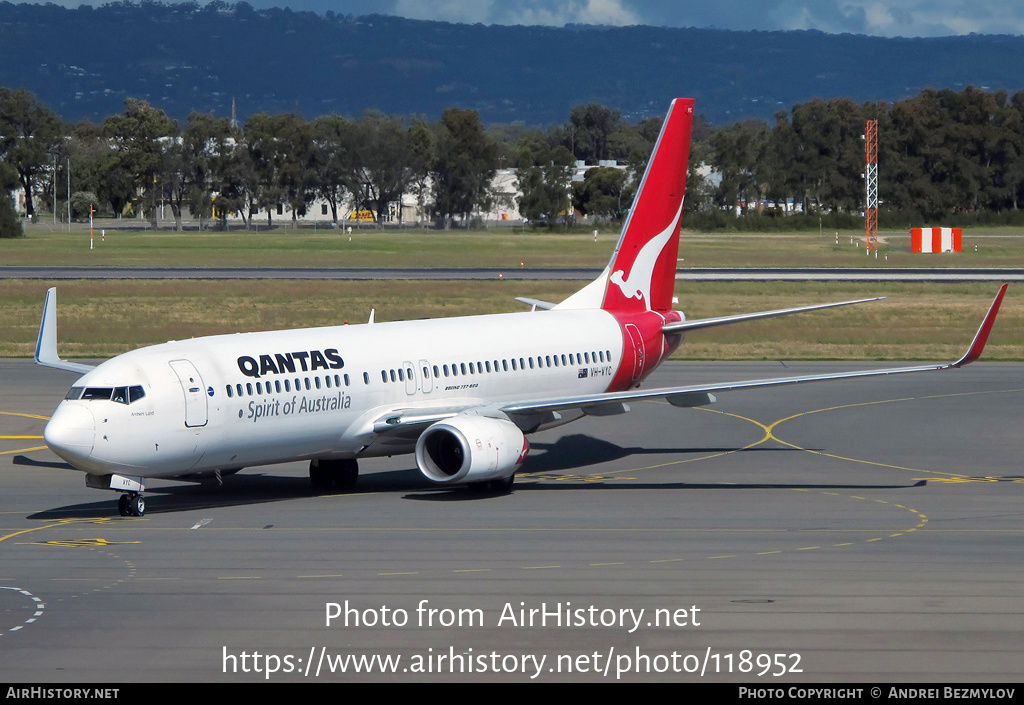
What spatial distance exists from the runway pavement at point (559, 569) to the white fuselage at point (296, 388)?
4.59 ft

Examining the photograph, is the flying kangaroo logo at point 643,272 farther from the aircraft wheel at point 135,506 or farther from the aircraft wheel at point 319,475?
the aircraft wheel at point 135,506

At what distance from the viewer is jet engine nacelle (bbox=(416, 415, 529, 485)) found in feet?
91.0

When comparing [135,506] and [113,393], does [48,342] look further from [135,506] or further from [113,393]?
[135,506]

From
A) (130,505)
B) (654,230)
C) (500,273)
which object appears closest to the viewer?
(130,505)

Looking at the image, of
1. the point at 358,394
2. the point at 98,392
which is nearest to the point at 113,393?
the point at 98,392

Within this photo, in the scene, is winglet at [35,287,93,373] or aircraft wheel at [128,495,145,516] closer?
aircraft wheel at [128,495,145,516]

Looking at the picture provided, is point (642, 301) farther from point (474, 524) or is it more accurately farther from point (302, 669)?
point (302, 669)

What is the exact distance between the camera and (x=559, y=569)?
71.5 ft

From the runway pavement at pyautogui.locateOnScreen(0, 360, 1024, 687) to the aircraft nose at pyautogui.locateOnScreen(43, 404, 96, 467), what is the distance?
5.09 feet

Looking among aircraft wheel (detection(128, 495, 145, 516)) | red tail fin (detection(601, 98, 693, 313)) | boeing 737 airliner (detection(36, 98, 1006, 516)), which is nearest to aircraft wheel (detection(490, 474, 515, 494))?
boeing 737 airliner (detection(36, 98, 1006, 516))

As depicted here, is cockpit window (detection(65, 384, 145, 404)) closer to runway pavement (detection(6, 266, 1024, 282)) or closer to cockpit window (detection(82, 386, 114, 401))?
cockpit window (detection(82, 386, 114, 401))

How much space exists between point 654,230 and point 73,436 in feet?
58.7

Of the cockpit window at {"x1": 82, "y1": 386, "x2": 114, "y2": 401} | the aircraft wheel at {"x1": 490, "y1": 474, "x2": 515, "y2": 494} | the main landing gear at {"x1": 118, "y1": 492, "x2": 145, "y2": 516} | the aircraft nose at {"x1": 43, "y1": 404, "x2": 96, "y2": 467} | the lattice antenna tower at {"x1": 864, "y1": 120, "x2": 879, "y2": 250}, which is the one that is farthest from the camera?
the lattice antenna tower at {"x1": 864, "y1": 120, "x2": 879, "y2": 250}

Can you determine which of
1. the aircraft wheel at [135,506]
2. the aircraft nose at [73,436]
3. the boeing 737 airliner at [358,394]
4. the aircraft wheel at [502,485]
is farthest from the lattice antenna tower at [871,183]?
the aircraft nose at [73,436]
